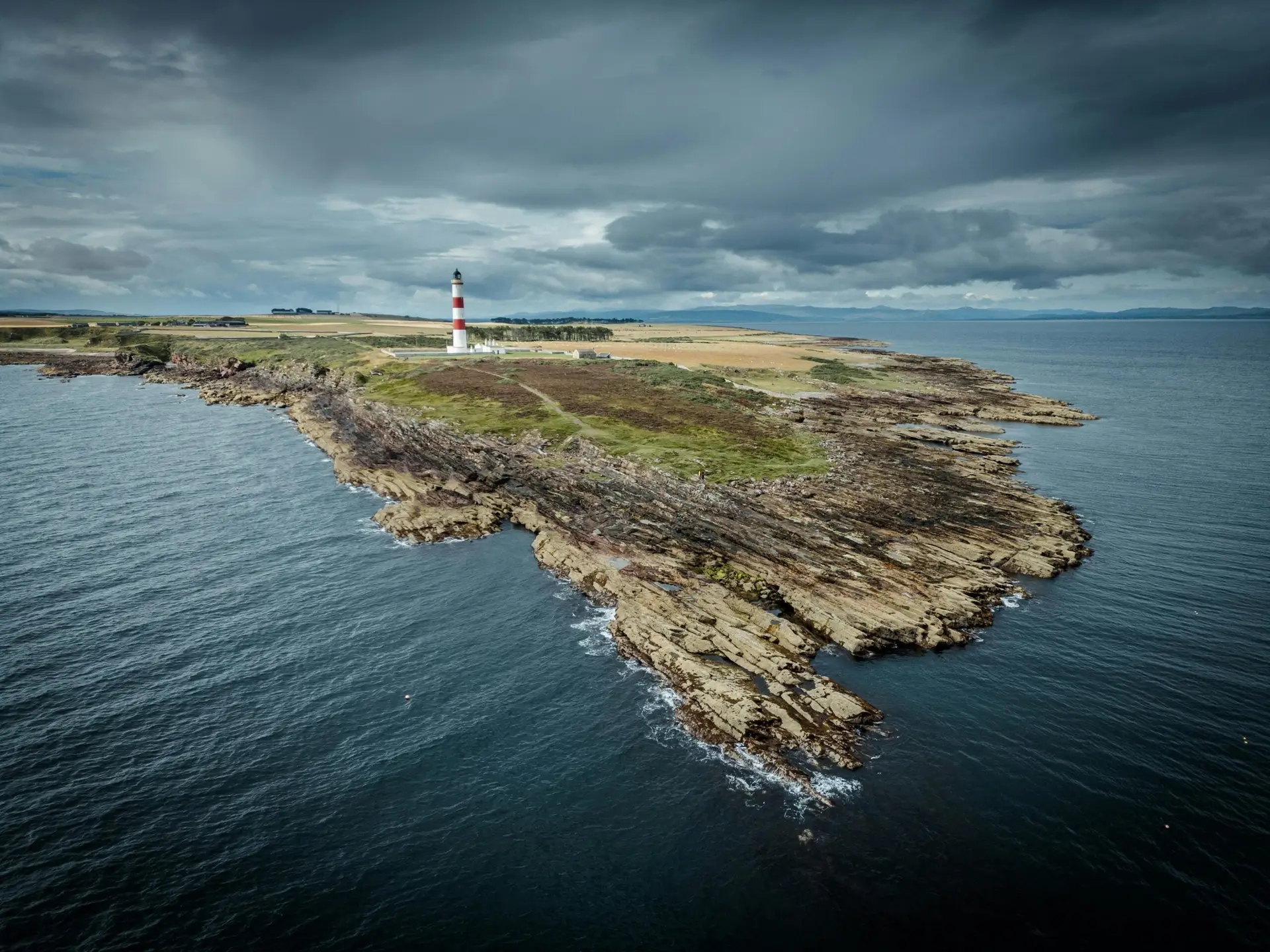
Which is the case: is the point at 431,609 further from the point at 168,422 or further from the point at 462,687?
the point at 168,422

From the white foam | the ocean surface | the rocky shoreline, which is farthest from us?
the white foam

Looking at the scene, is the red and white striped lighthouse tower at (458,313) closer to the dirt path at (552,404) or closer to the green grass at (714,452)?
the dirt path at (552,404)

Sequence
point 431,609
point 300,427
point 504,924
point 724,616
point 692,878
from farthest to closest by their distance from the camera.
A: point 300,427 < point 431,609 < point 724,616 < point 692,878 < point 504,924

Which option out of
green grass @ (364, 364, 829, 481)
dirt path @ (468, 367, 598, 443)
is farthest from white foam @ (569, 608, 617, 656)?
dirt path @ (468, 367, 598, 443)

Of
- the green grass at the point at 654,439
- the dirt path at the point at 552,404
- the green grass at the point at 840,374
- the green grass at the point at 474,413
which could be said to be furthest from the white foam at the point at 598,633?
the green grass at the point at 840,374

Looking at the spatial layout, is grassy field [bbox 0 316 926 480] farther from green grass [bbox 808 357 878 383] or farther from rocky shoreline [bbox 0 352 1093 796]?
rocky shoreline [bbox 0 352 1093 796]

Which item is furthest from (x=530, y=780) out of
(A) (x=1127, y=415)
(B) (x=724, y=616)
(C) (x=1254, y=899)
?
(A) (x=1127, y=415)
